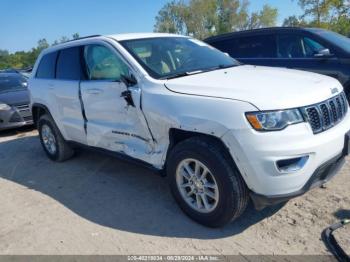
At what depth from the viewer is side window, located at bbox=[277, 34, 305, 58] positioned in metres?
6.39

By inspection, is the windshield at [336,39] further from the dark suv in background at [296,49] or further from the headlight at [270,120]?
the headlight at [270,120]

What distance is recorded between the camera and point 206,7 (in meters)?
53.6

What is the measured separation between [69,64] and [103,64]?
3.08 feet

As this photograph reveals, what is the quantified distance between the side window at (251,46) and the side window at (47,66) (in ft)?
11.5

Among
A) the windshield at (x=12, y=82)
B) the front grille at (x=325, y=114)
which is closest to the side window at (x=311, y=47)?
the front grille at (x=325, y=114)

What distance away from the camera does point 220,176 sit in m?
3.02

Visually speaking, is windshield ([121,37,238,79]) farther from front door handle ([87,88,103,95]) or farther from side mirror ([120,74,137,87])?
front door handle ([87,88,103,95])

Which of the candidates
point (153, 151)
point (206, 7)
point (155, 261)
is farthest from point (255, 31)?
point (206, 7)

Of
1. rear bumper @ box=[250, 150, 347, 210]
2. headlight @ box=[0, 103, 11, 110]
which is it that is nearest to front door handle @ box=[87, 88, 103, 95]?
rear bumper @ box=[250, 150, 347, 210]

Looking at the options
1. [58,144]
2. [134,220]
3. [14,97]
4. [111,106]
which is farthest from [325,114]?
[14,97]

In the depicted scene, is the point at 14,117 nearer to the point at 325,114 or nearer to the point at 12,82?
the point at 12,82

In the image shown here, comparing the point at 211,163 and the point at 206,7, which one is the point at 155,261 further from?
the point at 206,7

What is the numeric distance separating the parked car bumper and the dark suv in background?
3336mm

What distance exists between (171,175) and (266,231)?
1.00 metres
